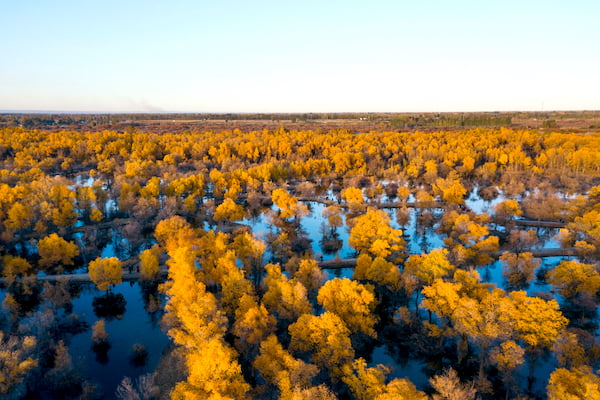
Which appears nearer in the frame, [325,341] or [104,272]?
[325,341]

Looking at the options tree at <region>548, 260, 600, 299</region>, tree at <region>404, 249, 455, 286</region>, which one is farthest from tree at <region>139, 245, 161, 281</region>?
tree at <region>548, 260, 600, 299</region>

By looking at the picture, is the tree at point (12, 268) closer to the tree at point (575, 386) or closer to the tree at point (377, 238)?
the tree at point (377, 238)

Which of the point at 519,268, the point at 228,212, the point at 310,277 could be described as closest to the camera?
the point at 310,277

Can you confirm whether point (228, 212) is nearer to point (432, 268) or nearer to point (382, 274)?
point (382, 274)

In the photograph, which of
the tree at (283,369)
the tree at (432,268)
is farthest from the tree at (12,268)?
the tree at (432,268)

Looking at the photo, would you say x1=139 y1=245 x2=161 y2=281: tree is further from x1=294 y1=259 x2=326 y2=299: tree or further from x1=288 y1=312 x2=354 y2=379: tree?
x1=288 y1=312 x2=354 y2=379: tree

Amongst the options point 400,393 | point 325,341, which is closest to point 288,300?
point 325,341
